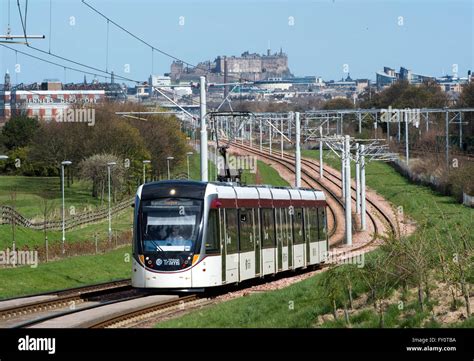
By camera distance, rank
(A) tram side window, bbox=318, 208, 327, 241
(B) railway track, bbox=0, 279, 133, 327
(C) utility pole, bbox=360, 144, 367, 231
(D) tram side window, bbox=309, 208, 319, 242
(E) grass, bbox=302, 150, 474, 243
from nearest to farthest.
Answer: (B) railway track, bbox=0, 279, 133, 327 < (D) tram side window, bbox=309, 208, 319, 242 < (A) tram side window, bbox=318, 208, 327, 241 < (C) utility pole, bbox=360, 144, 367, 231 < (E) grass, bbox=302, 150, 474, 243

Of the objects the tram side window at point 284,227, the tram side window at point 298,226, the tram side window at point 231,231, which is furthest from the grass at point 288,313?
the tram side window at point 298,226

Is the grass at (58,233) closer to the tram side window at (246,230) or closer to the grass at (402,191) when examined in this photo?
the grass at (402,191)

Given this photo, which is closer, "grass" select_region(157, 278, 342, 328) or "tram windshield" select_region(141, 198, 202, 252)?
"grass" select_region(157, 278, 342, 328)

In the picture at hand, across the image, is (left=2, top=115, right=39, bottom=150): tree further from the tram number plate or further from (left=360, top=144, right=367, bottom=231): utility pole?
the tram number plate

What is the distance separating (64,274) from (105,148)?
42.0 metres

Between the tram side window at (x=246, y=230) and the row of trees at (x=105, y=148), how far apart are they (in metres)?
43.5

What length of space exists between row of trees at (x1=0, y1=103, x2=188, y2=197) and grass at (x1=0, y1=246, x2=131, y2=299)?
27.2 m

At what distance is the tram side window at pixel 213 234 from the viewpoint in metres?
30.9

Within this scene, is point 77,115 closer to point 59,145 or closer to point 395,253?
point 59,145

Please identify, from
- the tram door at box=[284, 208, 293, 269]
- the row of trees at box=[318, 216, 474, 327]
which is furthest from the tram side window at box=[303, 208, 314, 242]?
the row of trees at box=[318, 216, 474, 327]

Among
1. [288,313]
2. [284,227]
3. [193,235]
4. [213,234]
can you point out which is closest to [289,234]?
[284,227]

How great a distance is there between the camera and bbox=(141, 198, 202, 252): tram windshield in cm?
3036

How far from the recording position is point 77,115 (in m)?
79.9

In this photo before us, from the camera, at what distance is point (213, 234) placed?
31156 mm
